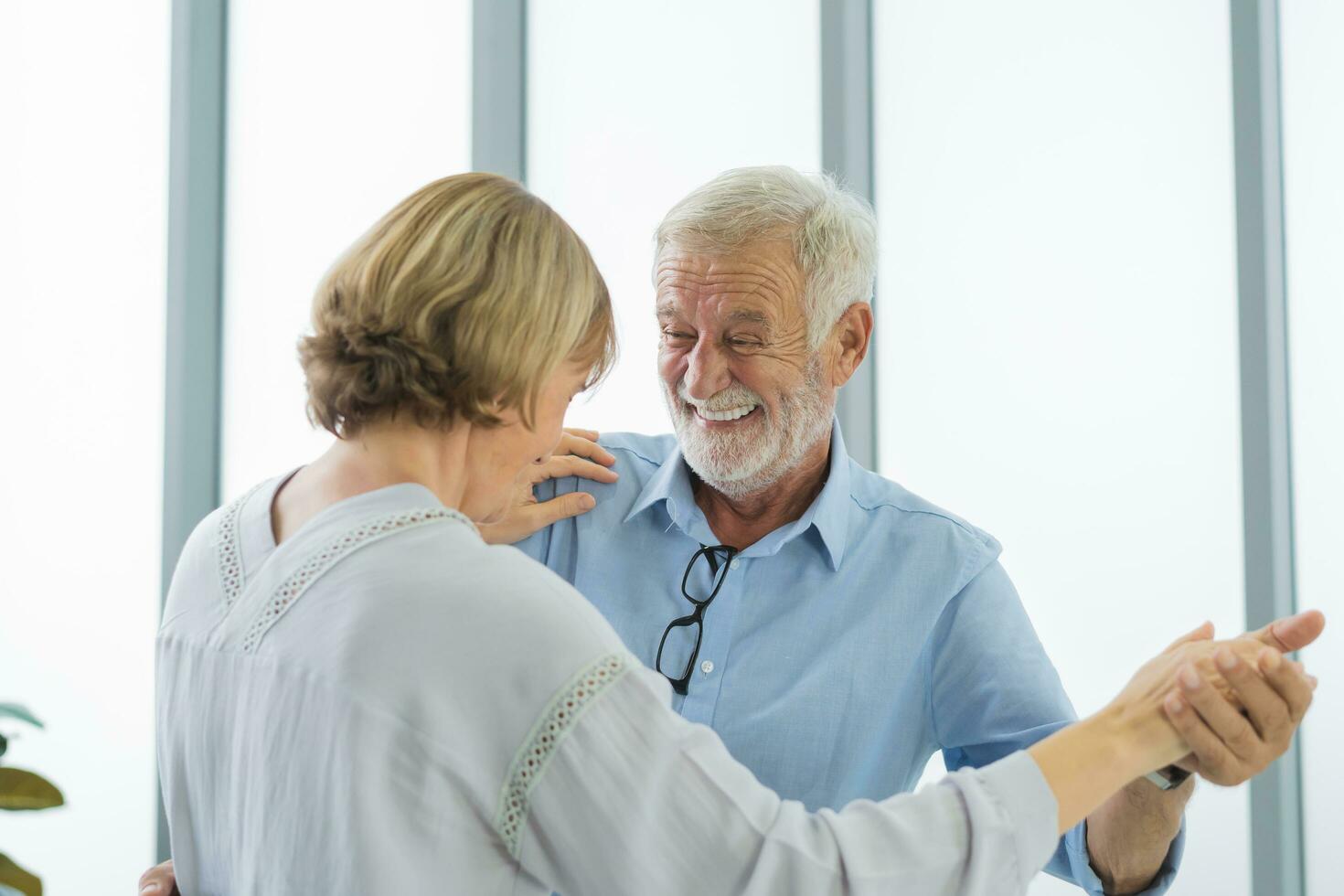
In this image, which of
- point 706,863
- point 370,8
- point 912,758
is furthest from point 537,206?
point 370,8

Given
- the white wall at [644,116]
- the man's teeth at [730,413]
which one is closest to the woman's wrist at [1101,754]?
the man's teeth at [730,413]

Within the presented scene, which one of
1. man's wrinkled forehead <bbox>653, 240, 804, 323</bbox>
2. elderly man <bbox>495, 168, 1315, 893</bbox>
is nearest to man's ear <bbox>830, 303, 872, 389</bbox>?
elderly man <bbox>495, 168, 1315, 893</bbox>

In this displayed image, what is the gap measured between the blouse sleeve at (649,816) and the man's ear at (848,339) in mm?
1036

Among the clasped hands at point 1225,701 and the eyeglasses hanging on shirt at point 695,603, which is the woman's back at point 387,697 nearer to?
the clasped hands at point 1225,701

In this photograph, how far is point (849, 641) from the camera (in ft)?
5.30

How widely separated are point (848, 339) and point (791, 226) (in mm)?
234

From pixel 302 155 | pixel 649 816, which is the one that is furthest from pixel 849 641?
pixel 302 155

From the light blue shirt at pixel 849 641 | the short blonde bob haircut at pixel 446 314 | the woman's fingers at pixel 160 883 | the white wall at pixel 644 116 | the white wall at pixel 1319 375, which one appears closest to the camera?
→ the short blonde bob haircut at pixel 446 314

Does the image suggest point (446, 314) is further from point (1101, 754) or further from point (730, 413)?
point (730, 413)

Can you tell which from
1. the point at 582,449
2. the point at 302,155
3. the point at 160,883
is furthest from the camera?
the point at 302,155

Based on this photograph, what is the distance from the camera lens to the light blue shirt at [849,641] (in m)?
1.57

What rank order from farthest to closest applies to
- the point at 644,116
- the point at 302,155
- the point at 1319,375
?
the point at 302,155, the point at 644,116, the point at 1319,375

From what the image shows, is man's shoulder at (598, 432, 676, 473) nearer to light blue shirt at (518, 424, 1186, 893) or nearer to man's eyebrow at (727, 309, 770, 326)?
light blue shirt at (518, 424, 1186, 893)

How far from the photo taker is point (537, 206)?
42.5 inches
